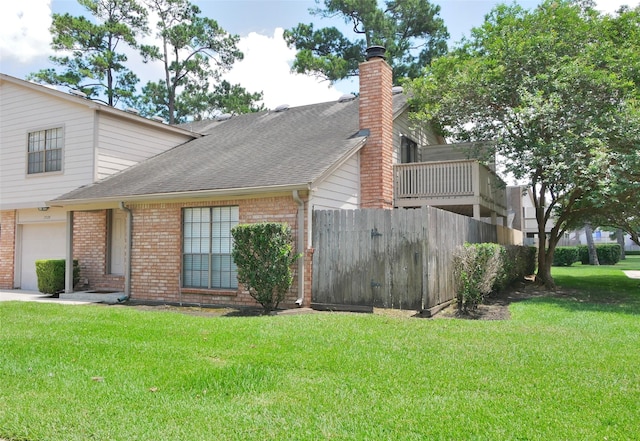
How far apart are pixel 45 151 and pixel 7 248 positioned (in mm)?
3633

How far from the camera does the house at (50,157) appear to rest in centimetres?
1445

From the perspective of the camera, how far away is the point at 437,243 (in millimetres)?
9492

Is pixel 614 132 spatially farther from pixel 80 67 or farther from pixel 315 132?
pixel 80 67

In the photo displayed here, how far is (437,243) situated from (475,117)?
24.3 feet

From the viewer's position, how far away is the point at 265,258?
30.7 feet

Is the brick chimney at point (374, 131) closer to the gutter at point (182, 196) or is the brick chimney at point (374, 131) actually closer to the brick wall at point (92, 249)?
the gutter at point (182, 196)

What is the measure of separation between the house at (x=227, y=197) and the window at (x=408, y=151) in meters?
1.16

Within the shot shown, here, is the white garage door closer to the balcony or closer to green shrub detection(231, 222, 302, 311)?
green shrub detection(231, 222, 302, 311)

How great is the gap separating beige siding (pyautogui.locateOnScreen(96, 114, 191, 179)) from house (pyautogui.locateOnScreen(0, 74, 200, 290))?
29 mm

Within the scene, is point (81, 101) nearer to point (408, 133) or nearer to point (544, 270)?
point (408, 133)

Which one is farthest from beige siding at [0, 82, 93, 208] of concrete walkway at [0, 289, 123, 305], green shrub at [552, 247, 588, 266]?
green shrub at [552, 247, 588, 266]

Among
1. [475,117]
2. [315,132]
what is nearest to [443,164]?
[475,117]

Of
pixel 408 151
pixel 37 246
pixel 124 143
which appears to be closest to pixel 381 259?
pixel 408 151

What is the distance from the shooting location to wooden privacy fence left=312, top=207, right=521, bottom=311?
9.04 metres
